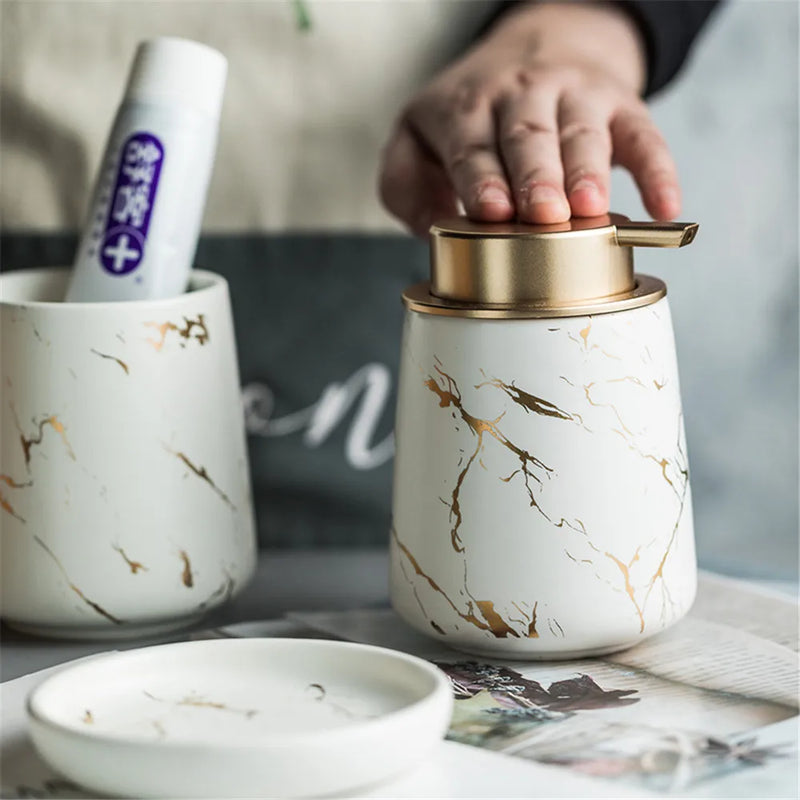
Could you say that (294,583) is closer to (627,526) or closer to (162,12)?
(627,526)

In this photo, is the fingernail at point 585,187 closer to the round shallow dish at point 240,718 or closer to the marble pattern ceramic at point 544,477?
the marble pattern ceramic at point 544,477

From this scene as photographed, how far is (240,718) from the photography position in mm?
312

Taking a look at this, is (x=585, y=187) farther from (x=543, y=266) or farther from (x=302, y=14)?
(x=302, y=14)

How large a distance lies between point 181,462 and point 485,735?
0.15m

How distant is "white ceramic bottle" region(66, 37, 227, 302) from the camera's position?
1.39 ft

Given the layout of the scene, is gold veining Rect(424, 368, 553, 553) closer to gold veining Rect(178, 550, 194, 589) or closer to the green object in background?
gold veining Rect(178, 550, 194, 589)

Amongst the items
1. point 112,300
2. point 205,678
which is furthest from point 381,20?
point 205,678

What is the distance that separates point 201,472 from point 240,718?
128mm

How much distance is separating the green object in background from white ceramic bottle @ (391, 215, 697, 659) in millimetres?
295

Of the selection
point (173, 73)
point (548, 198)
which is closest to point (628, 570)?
point (548, 198)

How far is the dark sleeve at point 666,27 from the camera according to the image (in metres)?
0.61

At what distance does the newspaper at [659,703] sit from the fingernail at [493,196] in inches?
6.1

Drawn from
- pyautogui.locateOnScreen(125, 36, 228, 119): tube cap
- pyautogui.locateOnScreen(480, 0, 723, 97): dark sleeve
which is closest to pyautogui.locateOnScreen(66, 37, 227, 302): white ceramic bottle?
pyautogui.locateOnScreen(125, 36, 228, 119): tube cap

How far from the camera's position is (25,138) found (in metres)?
0.63
